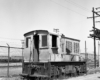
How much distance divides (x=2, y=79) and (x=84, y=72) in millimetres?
8030

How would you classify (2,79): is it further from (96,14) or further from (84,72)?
(96,14)

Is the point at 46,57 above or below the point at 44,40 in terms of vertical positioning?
below

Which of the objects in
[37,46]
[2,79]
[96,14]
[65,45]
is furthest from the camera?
[96,14]

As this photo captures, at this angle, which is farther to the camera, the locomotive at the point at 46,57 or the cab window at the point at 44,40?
the cab window at the point at 44,40

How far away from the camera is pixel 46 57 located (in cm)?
1200

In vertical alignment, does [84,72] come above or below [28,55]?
below

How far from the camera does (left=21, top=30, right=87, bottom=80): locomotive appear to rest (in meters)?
11.8

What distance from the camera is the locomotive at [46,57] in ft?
38.6

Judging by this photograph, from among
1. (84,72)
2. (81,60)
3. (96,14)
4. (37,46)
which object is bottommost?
(84,72)

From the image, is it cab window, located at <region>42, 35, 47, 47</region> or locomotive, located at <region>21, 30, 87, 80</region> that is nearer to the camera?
locomotive, located at <region>21, 30, 87, 80</region>

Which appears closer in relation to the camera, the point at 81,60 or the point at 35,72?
the point at 35,72

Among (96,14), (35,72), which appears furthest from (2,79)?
(96,14)

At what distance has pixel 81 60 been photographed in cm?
1608

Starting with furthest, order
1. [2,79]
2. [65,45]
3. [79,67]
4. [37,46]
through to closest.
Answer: [79,67]
[65,45]
[37,46]
[2,79]
